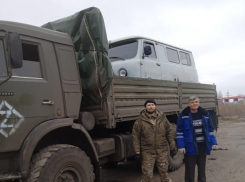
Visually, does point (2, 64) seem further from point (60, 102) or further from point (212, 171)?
point (212, 171)

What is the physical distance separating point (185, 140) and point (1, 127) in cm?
258

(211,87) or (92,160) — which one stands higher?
(211,87)

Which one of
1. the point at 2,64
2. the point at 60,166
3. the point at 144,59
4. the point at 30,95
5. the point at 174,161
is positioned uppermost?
the point at 144,59

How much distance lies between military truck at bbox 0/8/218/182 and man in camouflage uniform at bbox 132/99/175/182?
0.46 m

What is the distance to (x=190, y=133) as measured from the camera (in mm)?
3842

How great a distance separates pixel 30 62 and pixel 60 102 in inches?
25.0

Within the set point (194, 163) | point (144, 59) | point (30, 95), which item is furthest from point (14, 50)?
point (144, 59)

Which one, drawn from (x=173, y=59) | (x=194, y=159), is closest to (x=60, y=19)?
(x=194, y=159)

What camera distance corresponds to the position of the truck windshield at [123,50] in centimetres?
591

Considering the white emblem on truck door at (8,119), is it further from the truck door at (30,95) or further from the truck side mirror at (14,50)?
the truck side mirror at (14,50)

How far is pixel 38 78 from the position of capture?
3117 millimetres

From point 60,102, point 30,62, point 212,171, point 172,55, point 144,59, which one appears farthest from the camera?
point 172,55

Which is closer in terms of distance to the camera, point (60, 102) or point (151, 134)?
point (60, 102)

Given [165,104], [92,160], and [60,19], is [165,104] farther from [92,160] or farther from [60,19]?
[60,19]
